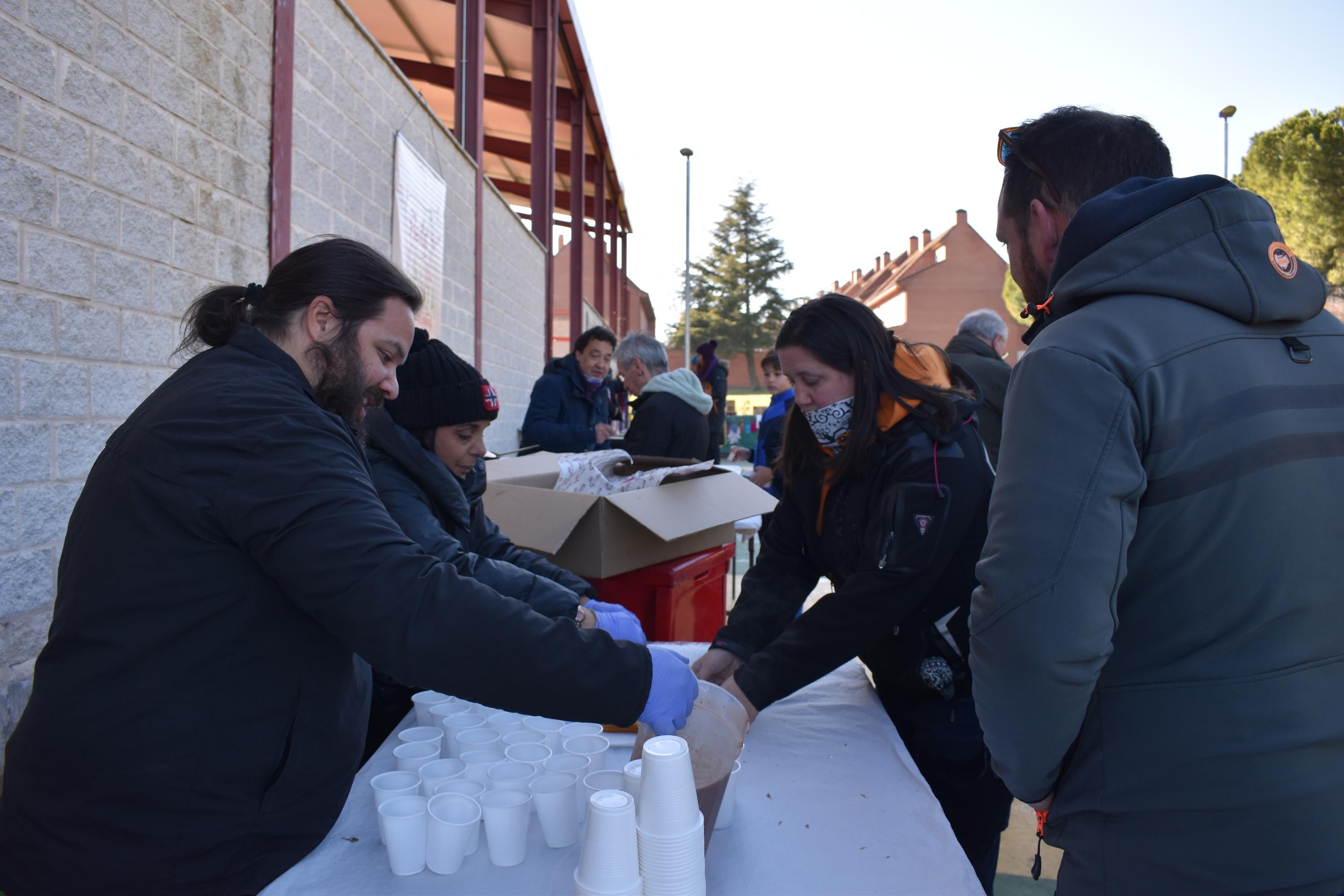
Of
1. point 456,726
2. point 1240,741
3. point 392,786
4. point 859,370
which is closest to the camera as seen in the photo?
point 1240,741

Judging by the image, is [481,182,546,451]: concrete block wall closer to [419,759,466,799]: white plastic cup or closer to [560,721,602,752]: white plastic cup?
[560,721,602,752]: white plastic cup

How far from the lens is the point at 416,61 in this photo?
9.91m

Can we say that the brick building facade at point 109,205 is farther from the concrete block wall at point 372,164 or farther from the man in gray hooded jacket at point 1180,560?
the man in gray hooded jacket at point 1180,560

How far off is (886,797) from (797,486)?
868 mm

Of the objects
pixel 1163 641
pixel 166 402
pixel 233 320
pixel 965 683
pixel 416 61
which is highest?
pixel 416 61

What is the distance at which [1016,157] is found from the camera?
4.17 feet

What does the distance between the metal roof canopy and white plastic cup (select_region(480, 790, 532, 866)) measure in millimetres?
5901

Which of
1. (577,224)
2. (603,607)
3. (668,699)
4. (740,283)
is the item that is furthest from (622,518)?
Answer: (740,283)

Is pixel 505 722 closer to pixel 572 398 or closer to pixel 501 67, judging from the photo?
pixel 572 398

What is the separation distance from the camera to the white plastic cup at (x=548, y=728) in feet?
5.04

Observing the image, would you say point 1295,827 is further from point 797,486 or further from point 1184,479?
point 797,486

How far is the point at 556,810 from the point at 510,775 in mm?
137

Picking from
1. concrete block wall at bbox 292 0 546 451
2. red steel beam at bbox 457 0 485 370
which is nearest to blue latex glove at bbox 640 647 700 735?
concrete block wall at bbox 292 0 546 451

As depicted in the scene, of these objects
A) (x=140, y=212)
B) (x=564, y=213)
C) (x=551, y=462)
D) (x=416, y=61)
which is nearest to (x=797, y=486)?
(x=551, y=462)
